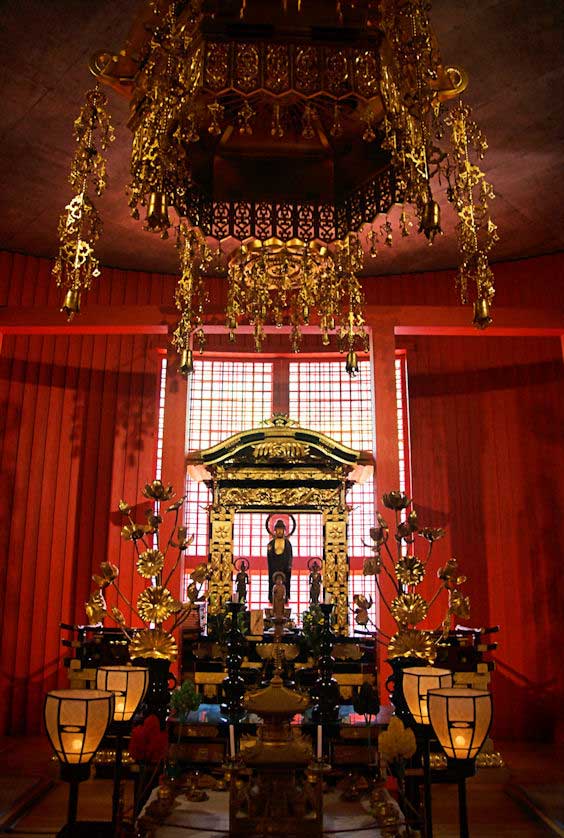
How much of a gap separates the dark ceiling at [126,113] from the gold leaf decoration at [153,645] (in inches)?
145

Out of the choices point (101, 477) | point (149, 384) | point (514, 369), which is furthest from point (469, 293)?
point (101, 477)

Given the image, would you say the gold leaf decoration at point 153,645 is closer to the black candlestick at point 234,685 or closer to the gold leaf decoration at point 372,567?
the black candlestick at point 234,685

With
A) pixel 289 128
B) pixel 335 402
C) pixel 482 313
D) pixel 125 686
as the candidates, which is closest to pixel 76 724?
pixel 125 686

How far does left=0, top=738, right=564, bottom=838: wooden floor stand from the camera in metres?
3.48

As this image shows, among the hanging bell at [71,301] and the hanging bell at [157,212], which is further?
the hanging bell at [71,301]

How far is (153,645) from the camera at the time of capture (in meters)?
4.78

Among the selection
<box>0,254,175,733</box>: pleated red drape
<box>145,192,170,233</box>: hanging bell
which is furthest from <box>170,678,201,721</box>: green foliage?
<box>0,254,175,733</box>: pleated red drape

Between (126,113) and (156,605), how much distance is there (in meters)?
3.66

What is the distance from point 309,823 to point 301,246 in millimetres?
3509

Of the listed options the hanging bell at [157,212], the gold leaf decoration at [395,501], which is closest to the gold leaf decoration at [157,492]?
the gold leaf decoration at [395,501]

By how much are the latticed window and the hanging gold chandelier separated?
8.16 feet

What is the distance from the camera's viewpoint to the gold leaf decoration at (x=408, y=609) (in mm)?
4879

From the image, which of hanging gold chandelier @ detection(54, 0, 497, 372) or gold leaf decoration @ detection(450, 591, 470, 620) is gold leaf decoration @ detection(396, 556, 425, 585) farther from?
hanging gold chandelier @ detection(54, 0, 497, 372)

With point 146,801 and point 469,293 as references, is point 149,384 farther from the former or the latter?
point 146,801
